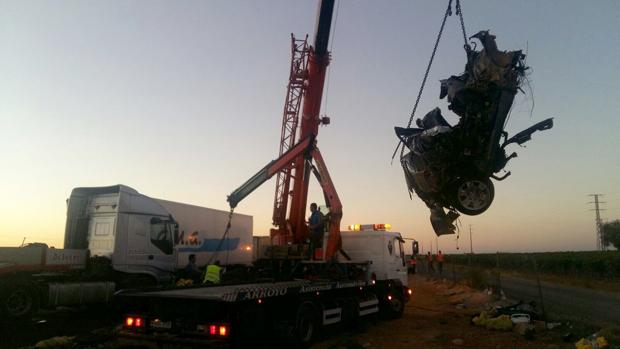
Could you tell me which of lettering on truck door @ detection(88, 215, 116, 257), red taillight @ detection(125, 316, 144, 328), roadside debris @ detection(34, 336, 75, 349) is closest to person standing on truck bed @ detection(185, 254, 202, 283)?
lettering on truck door @ detection(88, 215, 116, 257)

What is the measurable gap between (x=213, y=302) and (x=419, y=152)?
5.18m

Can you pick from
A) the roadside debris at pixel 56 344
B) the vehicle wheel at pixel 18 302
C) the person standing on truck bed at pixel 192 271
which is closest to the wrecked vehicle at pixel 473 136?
the roadside debris at pixel 56 344

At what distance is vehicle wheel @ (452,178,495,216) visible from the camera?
9.18m

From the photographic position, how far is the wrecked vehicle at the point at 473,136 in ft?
29.1

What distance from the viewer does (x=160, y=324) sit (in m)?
8.09

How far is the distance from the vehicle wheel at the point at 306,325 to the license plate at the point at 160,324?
8.82ft

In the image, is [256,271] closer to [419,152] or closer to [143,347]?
[143,347]

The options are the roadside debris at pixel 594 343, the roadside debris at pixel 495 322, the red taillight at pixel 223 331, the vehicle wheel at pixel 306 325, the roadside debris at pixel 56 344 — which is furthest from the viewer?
the roadside debris at pixel 495 322

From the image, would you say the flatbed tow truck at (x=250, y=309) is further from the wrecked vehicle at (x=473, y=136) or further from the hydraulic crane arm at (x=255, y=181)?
the wrecked vehicle at (x=473, y=136)

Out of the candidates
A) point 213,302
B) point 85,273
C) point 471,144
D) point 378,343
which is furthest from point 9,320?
point 471,144

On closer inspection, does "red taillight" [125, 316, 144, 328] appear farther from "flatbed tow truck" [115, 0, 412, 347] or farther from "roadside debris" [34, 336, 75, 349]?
"roadside debris" [34, 336, 75, 349]

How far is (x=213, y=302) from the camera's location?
7762mm

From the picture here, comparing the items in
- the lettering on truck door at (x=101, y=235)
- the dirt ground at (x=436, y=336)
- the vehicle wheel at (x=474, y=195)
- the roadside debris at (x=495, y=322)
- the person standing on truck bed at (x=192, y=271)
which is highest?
the vehicle wheel at (x=474, y=195)

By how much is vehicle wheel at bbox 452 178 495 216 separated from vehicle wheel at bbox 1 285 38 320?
441 inches
